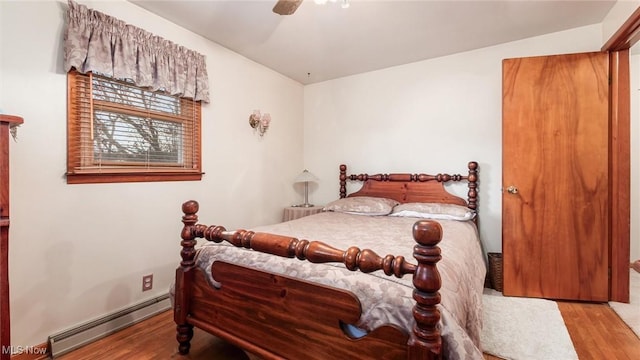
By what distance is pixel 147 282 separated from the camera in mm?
2320

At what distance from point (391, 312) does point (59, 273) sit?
205 centimetres

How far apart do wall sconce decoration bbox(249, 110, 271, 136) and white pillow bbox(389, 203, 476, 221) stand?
1.73 m

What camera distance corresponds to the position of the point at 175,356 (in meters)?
1.75

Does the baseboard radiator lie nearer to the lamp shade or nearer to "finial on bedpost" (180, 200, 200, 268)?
"finial on bedpost" (180, 200, 200, 268)

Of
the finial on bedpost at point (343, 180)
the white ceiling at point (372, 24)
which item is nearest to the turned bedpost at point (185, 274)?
the white ceiling at point (372, 24)

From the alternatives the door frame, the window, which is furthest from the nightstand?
the door frame

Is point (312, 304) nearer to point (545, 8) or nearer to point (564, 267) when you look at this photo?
point (564, 267)

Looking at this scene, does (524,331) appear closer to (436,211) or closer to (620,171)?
(436,211)

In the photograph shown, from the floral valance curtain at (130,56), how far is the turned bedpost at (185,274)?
116 centimetres

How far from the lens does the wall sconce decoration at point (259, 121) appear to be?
3.25 meters

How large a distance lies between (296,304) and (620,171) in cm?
280

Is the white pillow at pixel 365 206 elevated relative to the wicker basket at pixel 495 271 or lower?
elevated

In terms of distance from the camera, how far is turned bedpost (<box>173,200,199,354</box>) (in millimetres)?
1699

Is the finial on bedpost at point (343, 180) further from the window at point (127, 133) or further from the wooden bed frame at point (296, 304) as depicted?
the wooden bed frame at point (296, 304)
